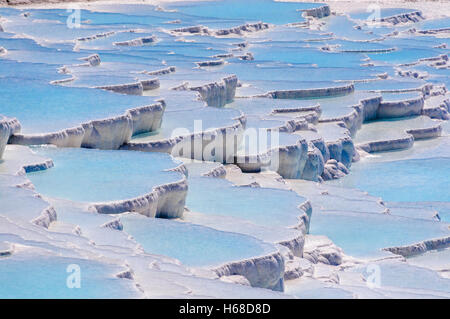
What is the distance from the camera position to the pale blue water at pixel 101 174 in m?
7.09

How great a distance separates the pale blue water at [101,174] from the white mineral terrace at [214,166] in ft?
0.06

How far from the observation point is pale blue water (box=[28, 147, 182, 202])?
709cm

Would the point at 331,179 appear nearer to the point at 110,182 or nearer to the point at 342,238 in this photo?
the point at 342,238

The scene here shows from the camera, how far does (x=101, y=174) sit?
7504 millimetres

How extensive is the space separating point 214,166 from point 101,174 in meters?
1.67

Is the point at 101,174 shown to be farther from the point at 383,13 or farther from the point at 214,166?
the point at 383,13

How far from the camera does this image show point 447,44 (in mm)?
19922

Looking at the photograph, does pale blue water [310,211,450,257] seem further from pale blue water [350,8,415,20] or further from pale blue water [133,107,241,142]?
pale blue water [350,8,415,20]

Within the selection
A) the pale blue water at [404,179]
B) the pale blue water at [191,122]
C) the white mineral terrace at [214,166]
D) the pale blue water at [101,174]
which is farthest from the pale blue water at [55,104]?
the pale blue water at [404,179]

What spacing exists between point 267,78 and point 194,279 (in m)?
8.74

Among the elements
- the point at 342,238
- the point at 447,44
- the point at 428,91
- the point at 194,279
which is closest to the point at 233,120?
the point at 342,238

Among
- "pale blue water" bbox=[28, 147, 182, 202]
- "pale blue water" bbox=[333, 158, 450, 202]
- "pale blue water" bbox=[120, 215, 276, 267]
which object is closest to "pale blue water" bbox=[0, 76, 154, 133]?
"pale blue water" bbox=[28, 147, 182, 202]

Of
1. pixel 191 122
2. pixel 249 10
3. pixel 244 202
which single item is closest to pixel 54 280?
pixel 244 202

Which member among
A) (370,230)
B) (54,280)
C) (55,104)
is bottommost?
(370,230)
